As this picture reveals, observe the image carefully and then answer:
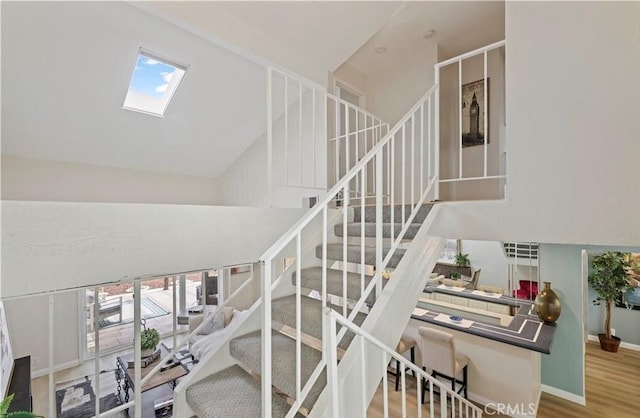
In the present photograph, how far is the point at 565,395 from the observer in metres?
3.64

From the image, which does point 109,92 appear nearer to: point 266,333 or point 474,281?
point 266,333

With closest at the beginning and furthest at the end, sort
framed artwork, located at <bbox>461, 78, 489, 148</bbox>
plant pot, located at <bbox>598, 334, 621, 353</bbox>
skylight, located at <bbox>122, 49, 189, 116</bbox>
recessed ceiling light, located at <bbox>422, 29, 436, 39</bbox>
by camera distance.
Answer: skylight, located at <bbox>122, 49, 189, 116</bbox> < recessed ceiling light, located at <bbox>422, 29, 436, 39</bbox> < framed artwork, located at <bbox>461, 78, 489, 148</bbox> < plant pot, located at <bbox>598, 334, 621, 353</bbox>

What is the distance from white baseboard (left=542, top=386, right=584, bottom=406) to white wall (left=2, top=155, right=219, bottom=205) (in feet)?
18.0

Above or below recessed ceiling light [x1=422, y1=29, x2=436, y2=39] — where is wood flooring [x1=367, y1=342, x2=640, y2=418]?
below

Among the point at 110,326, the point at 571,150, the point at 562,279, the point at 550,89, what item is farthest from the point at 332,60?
the point at 110,326

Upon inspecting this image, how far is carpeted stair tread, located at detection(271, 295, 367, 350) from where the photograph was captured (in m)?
1.62

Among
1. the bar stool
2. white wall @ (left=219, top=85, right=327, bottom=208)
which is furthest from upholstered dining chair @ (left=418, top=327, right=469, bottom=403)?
white wall @ (left=219, top=85, right=327, bottom=208)

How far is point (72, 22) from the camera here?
7.15 ft

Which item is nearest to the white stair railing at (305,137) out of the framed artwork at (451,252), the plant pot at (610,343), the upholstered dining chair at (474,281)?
the upholstered dining chair at (474,281)

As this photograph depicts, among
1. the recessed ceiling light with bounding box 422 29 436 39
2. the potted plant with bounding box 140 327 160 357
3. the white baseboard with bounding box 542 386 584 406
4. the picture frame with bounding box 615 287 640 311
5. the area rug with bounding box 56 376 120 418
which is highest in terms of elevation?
the recessed ceiling light with bounding box 422 29 436 39

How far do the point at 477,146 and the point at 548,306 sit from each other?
229 centimetres

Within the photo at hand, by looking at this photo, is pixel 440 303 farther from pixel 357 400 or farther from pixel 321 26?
pixel 321 26

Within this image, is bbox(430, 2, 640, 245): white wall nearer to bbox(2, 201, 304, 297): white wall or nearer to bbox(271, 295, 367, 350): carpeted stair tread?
bbox(271, 295, 367, 350): carpeted stair tread

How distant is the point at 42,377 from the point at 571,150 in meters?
6.71
